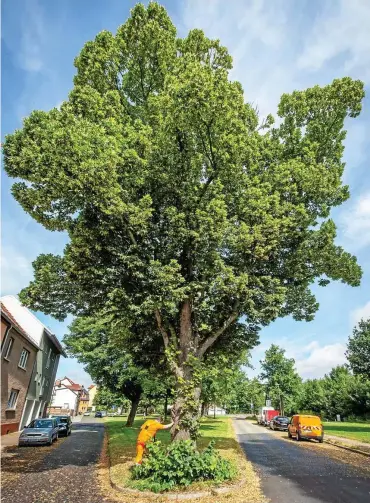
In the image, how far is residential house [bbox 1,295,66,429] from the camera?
29823 millimetres

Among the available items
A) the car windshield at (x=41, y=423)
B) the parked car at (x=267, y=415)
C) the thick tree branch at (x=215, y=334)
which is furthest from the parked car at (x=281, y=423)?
the thick tree branch at (x=215, y=334)

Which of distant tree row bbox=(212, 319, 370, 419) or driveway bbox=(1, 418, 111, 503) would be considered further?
distant tree row bbox=(212, 319, 370, 419)

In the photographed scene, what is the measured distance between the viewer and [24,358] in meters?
26.9

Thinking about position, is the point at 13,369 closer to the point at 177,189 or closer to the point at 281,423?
the point at 177,189

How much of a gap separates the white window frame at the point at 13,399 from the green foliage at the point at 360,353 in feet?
95.6

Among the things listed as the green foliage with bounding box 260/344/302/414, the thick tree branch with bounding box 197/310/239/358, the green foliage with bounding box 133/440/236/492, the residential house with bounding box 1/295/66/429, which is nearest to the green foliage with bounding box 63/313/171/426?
the residential house with bounding box 1/295/66/429

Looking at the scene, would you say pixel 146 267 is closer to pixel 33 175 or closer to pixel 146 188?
pixel 146 188

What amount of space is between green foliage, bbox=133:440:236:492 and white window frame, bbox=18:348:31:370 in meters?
19.2

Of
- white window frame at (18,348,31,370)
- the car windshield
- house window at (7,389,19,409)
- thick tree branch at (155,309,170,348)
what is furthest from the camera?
white window frame at (18,348,31,370)

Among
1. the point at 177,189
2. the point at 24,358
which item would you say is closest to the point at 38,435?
the point at 24,358

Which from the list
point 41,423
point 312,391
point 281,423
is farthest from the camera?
point 312,391

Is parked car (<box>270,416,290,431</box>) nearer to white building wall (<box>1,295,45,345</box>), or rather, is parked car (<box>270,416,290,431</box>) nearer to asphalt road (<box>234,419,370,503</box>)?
asphalt road (<box>234,419,370,503</box>)

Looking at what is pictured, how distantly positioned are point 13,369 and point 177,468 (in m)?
18.9

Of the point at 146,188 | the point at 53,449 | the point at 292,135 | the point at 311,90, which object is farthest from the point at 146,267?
the point at 53,449
